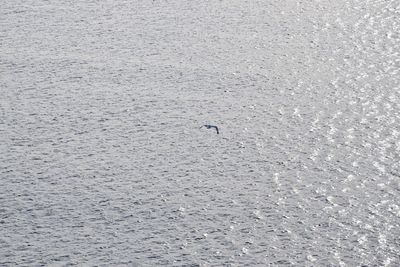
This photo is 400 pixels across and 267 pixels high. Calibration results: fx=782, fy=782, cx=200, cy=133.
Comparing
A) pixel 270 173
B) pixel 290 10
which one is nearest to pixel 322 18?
pixel 290 10

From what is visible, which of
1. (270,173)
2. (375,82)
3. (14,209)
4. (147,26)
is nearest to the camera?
(14,209)

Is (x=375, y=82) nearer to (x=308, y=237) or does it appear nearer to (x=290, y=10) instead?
(x=290, y=10)

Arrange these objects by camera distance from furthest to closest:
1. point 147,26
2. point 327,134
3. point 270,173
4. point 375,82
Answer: point 147,26 < point 375,82 < point 327,134 < point 270,173

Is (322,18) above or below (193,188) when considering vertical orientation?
above

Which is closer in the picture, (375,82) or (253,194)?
(253,194)

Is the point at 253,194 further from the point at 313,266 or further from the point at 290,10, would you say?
the point at 290,10

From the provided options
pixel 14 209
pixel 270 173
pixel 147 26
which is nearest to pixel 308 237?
pixel 270 173
